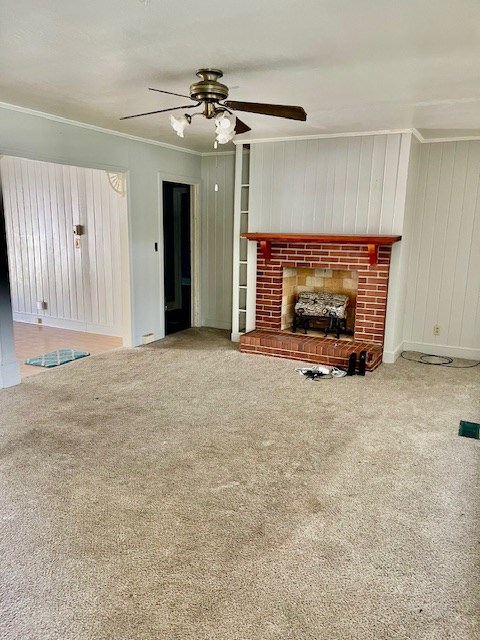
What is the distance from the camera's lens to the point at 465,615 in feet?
5.91

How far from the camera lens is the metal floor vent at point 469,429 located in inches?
130

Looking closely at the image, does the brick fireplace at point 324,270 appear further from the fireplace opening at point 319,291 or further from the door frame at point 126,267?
the door frame at point 126,267

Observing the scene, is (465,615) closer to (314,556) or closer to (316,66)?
(314,556)

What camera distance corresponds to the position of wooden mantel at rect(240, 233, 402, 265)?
469 centimetres

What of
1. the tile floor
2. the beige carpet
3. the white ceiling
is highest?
the white ceiling

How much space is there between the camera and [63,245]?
248 inches

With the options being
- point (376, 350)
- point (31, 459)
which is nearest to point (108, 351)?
point (31, 459)

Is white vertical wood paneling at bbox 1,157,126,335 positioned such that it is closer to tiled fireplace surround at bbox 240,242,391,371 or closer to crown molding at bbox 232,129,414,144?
crown molding at bbox 232,129,414,144

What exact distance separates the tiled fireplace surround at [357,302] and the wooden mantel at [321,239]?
0.28ft

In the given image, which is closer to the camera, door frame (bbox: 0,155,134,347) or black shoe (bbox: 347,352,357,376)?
black shoe (bbox: 347,352,357,376)

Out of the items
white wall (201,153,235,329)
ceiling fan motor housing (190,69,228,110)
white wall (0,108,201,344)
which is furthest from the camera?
white wall (201,153,235,329)

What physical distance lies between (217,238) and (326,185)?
1824mm

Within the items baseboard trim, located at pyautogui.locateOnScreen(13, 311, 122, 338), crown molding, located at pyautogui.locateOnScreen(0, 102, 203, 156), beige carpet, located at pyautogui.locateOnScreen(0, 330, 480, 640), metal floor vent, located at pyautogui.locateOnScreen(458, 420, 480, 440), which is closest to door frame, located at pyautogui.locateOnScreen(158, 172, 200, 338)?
crown molding, located at pyautogui.locateOnScreen(0, 102, 203, 156)

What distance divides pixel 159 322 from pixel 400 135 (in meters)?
3.48
